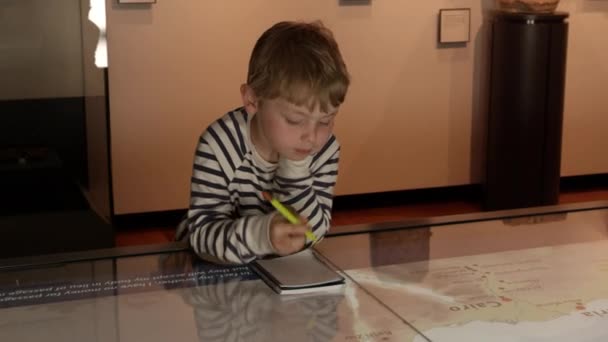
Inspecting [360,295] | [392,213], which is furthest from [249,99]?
[392,213]

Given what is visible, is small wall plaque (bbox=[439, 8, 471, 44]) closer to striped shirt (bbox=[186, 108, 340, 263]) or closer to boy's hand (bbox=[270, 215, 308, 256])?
striped shirt (bbox=[186, 108, 340, 263])

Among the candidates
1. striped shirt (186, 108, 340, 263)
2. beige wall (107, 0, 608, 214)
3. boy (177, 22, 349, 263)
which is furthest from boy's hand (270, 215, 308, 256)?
beige wall (107, 0, 608, 214)

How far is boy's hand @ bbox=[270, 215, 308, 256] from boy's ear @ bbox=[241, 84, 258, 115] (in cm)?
33

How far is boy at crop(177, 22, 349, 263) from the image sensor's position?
2057 mm

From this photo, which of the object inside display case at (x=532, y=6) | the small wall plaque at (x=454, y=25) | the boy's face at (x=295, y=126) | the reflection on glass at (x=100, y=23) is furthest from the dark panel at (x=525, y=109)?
the boy's face at (x=295, y=126)

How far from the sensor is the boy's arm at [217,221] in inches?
81.0

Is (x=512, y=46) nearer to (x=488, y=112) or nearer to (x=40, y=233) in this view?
(x=488, y=112)

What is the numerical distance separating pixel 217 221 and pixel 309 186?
0.84ft

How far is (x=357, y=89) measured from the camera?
20.5 feet

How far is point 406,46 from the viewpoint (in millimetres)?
6309

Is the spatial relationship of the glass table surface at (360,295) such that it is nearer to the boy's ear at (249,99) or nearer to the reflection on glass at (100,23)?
the boy's ear at (249,99)

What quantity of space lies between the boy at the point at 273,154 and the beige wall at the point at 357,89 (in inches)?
132

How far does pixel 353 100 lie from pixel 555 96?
4.37 feet

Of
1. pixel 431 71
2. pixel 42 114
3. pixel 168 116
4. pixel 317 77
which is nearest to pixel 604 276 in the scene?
pixel 317 77
